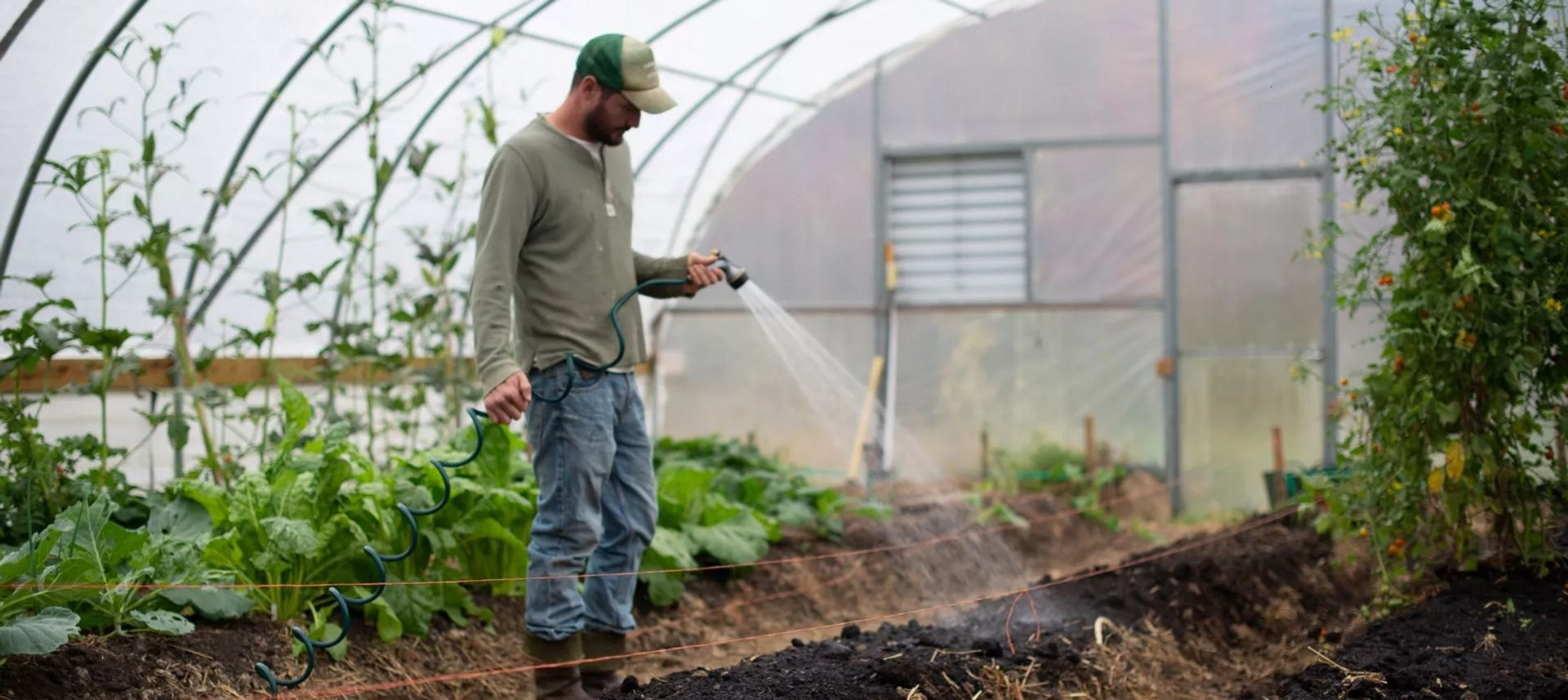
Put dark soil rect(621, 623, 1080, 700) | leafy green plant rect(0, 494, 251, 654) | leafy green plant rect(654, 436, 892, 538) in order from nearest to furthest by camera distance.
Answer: leafy green plant rect(0, 494, 251, 654) < dark soil rect(621, 623, 1080, 700) < leafy green plant rect(654, 436, 892, 538)

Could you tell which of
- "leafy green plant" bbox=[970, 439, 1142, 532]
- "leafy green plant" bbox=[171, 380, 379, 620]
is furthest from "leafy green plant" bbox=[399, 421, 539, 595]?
"leafy green plant" bbox=[970, 439, 1142, 532]

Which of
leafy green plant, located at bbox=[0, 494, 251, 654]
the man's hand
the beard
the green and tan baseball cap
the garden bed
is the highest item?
the green and tan baseball cap

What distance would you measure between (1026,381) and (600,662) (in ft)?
17.8

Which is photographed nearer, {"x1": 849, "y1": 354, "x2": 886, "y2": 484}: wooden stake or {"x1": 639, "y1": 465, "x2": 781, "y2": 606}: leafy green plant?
{"x1": 639, "y1": 465, "x2": 781, "y2": 606}: leafy green plant

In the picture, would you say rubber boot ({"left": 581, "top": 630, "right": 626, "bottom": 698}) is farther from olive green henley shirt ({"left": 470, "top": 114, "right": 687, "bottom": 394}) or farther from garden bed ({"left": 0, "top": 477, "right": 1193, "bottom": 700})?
olive green henley shirt ({"left": 470, "top": 114, "right": 687, "bottom": 394})

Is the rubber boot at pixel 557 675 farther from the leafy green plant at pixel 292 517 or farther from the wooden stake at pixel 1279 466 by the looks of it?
the wooden stake at pixel 1279 466

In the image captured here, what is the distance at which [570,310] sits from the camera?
301cm

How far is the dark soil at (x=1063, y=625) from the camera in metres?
2.87

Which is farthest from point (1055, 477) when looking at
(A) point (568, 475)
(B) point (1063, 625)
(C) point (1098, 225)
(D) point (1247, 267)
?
(A) point (568, 475)

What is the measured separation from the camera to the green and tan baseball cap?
2.90 m

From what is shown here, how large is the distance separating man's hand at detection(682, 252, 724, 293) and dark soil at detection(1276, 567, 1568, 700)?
5.17 feet

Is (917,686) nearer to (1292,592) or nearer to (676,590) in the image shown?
(676,590)

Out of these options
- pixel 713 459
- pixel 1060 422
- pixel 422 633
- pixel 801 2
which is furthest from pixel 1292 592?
pixel 801 2

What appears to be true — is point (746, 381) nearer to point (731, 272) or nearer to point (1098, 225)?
point (1098, 225)
